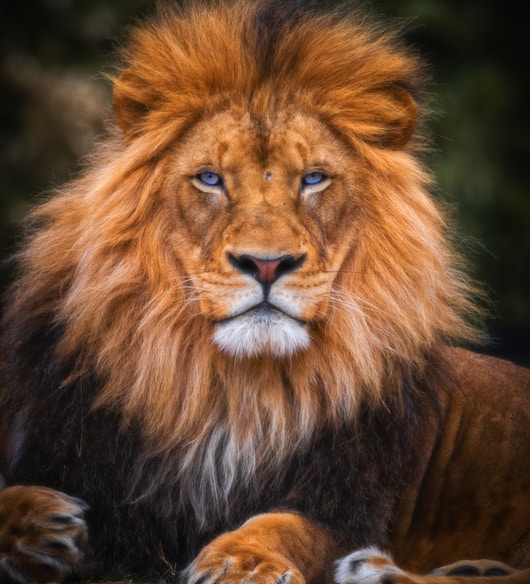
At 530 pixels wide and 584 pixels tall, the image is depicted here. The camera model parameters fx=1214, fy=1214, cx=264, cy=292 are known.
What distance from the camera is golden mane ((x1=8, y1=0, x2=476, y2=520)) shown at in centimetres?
356

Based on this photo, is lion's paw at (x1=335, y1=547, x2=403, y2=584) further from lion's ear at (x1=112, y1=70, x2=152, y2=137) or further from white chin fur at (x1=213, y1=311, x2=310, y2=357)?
lion's ear at (x1=112, y1=70, x2=152, y2=137)

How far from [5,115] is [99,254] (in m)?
6.85

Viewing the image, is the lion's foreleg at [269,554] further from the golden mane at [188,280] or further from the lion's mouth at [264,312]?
the lion's mouth at [264,312]

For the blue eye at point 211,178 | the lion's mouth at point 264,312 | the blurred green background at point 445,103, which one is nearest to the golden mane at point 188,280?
the blue eye at point 211,178

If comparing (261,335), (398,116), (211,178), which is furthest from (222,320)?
(398,116)

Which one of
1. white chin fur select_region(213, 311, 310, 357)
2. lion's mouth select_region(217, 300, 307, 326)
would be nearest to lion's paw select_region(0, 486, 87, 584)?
white chin fur select_region(213, 311, 310, 357)

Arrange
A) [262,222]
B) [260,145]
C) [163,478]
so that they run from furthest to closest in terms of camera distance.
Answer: [163,478] < [260,145] < [262,222]

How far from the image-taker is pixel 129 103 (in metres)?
3.70

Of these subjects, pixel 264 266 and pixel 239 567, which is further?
pixel 264 266

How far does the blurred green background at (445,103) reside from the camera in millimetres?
9891

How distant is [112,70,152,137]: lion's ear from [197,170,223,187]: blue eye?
0.31 m

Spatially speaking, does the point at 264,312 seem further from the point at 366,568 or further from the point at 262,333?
the point at 366,568

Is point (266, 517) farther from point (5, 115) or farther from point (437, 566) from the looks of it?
point (5, 115)

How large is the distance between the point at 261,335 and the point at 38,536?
2.67 feet
